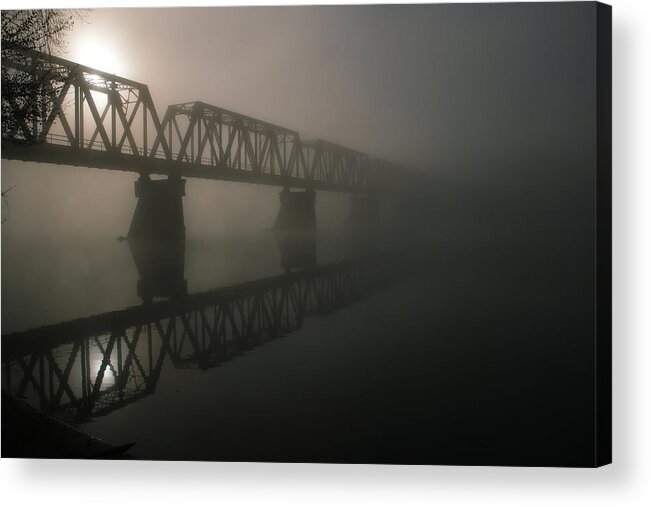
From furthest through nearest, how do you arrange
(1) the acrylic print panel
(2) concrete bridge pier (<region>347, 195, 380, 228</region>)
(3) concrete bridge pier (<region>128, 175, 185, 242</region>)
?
(3) concrete bridge pier (<region>128, 175, 185, 242</region>) < (2) concrete bridge pier (<region>347, 195, 380, 228</region>) < (1) the acrylic print panel

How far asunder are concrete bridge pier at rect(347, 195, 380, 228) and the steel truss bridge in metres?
0.08

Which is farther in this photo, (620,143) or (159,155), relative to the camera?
(159,155)

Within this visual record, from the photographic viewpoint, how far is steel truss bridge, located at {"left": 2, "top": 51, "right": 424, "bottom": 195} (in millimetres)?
4688

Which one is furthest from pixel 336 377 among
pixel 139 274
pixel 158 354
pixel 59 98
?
pixel 59 98

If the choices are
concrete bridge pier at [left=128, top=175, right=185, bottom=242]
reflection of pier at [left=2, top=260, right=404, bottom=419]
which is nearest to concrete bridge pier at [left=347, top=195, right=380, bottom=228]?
reflection of pier at [left=2, top=260, right=404, bottom=419]

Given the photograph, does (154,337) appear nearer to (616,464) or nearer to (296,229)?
(296,229)

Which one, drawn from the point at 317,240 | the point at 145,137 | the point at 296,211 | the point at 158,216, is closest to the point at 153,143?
the point at 145,137

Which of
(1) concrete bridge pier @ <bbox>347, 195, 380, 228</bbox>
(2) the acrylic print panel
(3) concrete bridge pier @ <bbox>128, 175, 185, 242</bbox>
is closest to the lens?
(2) the acrylic print panel

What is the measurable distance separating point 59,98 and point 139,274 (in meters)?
1.51

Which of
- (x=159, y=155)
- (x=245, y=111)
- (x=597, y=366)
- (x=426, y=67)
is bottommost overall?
(x=597, y=366)

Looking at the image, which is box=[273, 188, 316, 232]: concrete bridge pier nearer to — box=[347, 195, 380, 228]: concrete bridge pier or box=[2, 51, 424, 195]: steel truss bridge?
box=[2, 51, 424, 195]: steel truss bridge

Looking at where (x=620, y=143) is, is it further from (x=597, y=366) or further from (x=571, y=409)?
(x=571, y=409)

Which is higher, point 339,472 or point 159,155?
point 159,155

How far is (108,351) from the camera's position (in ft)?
15.3
